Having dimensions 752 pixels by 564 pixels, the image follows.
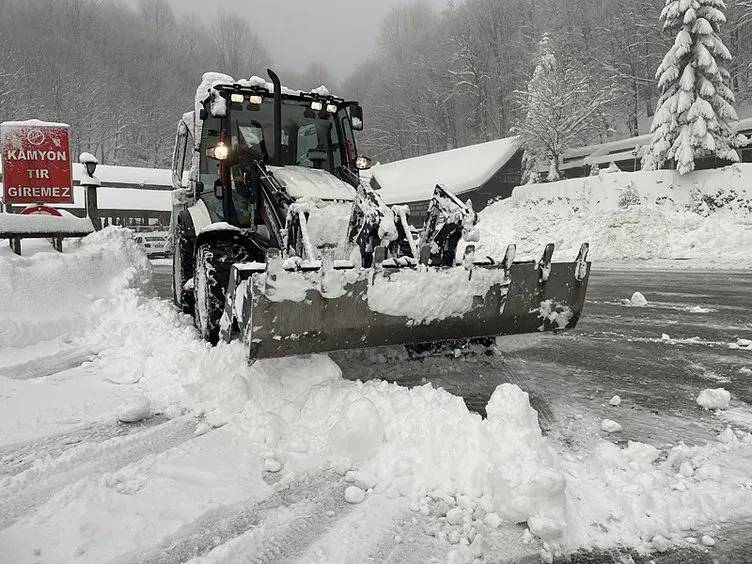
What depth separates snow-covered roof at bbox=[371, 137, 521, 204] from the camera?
1166 inches

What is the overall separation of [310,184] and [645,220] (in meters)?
16.5

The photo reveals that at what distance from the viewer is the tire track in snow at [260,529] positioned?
2127 millimetres

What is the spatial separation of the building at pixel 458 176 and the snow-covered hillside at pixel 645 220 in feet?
24.4

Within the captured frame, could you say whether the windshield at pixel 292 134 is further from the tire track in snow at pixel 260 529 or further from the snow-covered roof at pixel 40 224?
the tire track in snow at pixel 260 529

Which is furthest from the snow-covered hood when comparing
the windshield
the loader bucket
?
the loader bucket

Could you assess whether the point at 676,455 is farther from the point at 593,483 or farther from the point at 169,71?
the point at 169,71

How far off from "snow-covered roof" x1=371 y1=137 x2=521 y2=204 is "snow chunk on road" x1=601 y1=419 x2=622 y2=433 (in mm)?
25327

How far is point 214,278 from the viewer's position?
458cm

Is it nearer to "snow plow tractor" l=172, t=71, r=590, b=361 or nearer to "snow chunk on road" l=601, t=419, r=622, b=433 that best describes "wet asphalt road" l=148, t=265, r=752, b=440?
"snow chunk on road" l=601, t=419, r=622, b=433

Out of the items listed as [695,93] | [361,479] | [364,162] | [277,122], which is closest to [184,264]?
[277,122]

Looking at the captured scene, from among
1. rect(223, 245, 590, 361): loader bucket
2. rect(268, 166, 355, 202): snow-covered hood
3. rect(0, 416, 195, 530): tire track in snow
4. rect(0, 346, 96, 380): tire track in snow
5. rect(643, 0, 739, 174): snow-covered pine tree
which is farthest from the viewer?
→ rect(643, 0, 739, 174): snow-covered pine tree

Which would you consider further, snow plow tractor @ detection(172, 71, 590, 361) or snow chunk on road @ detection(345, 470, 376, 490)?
snow plow tractor @ detection(172, 71, 590, 361)

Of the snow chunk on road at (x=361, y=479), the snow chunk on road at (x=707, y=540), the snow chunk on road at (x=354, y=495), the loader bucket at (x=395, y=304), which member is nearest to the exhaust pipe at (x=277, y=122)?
the loader bucket at (x=395, y=304)

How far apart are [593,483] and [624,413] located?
1231mm
